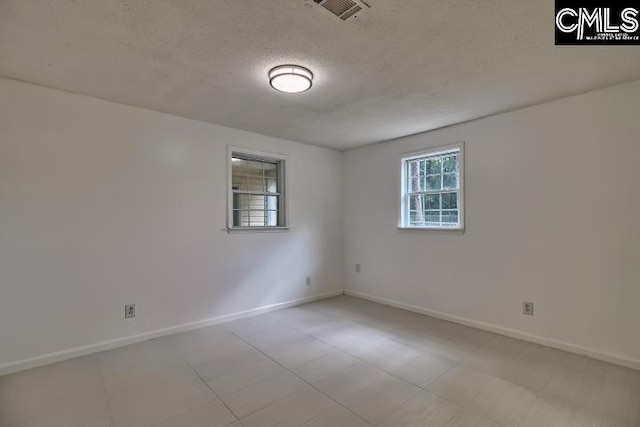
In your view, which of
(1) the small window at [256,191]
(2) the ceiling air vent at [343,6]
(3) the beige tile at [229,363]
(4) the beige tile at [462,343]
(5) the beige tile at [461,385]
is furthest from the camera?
(1) the small window at [256,191]

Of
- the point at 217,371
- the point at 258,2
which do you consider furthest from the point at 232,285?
the point at 258,2

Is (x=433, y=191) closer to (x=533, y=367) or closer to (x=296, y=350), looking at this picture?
(x=533, y=367)

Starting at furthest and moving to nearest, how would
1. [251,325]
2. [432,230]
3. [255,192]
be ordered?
[255,192], [432,230], [251,325]

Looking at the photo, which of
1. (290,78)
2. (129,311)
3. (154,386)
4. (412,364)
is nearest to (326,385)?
(412,364)

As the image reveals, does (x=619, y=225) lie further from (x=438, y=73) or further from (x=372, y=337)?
(x=372, y=337)

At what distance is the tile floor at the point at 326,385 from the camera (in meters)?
1.89

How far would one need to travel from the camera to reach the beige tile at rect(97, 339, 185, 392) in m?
2.35

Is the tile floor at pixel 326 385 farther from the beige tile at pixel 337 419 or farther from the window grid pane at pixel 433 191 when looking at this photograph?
the window grid pane at pixel 433 191

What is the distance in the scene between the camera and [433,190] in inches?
157

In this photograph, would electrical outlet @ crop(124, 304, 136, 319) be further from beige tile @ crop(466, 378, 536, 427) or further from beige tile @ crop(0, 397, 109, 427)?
beige tile @ crop(466, 378, 536, 427)

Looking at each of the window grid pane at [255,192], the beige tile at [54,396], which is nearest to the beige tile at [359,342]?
the window grid pane at [255,192]

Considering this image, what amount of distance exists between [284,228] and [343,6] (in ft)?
10.1

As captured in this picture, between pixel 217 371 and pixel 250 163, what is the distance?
8.62ft

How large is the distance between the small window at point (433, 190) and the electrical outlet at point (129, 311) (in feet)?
11.1
